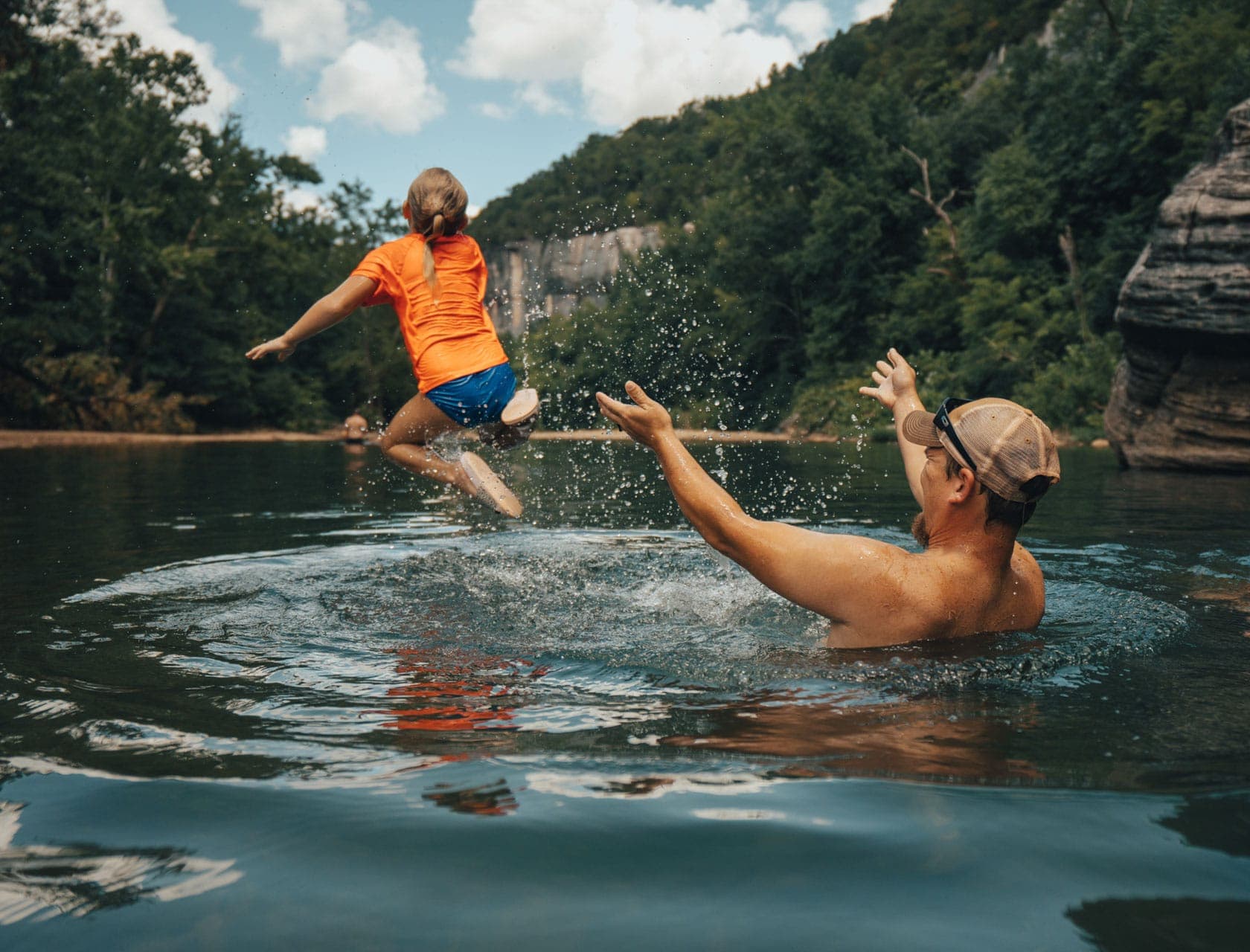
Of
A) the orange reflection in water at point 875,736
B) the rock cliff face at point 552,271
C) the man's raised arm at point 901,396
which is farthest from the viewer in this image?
the rock cliff face at point 552,271

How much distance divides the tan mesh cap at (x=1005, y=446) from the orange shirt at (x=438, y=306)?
11.5 ft

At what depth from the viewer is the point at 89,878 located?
2062 millimetres

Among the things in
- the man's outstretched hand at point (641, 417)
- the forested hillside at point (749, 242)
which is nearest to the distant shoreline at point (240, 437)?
the forested hillside at point (749, 242)

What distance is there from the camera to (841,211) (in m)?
43.3

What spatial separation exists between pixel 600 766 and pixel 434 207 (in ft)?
14.7

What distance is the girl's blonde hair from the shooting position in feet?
21.0

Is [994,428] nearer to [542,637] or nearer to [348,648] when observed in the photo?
[542,637]

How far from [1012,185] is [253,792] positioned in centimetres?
3795

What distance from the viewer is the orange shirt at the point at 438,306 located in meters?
6.43

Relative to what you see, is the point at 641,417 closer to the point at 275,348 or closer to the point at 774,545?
the point at 774,545

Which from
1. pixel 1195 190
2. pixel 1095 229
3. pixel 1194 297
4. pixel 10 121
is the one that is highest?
pixel 10 121

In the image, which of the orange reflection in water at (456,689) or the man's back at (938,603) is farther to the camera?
the man's back at (938,603)

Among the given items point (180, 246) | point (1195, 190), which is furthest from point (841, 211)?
point (1195, 190)

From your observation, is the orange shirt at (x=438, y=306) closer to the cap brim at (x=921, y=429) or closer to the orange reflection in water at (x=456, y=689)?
the orange reflection in water at (x=456, y=689)
